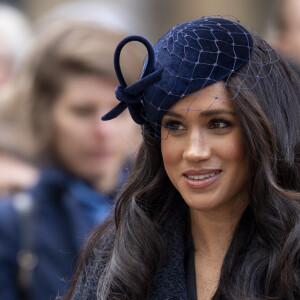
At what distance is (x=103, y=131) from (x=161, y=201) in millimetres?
1226

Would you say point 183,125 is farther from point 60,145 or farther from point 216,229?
point 60,145

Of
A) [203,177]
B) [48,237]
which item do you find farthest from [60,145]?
[203,177]

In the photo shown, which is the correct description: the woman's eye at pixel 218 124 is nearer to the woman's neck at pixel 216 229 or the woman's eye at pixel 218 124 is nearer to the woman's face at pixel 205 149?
the woman's face at pixel 205 149

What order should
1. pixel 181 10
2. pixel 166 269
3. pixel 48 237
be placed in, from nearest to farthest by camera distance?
pixel 166 269
pixel 48 237
pixel 181 10

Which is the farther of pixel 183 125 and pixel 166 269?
pixel 166 269

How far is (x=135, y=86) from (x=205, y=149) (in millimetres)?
375

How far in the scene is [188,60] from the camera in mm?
2986

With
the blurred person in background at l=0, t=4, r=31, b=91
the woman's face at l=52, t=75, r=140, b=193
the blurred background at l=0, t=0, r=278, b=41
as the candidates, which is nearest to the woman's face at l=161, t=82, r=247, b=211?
the woman's face at l=52, t=75, r=140, b=193

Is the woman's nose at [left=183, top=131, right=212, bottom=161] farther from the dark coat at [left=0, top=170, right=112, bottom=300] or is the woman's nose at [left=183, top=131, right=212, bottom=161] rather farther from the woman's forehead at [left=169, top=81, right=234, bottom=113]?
the dark coat at [left=0, top=170, right=112, bottom=300]

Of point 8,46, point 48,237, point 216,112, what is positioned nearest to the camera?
point 216,112

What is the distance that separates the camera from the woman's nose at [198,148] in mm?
2982

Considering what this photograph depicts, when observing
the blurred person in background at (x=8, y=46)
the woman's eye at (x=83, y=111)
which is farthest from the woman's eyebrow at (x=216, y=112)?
the blurred person in background at (x=8, y=46)

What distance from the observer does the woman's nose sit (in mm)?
2982

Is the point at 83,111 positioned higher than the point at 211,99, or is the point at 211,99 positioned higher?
the point at 211,99
